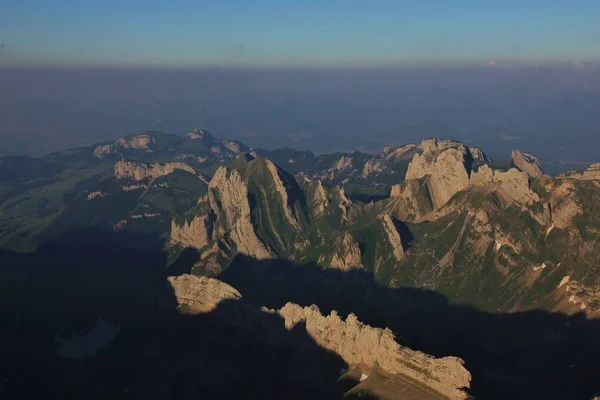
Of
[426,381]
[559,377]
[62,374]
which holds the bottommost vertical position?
[62,374]

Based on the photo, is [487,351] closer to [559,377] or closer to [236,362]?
[559,377]

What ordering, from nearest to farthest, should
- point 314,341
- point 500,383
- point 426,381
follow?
1. point 426,381
2. point 500,383
3. point 314,341

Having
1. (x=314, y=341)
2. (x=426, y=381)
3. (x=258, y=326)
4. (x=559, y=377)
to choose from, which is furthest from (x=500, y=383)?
(x=258, y=326)

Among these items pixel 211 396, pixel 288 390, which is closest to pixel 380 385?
pixel 288 390

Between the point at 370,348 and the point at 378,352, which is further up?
the point at 378,352

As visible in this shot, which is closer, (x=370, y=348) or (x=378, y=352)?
(x=378, y=352)

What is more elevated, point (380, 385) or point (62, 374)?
point (380, 385)

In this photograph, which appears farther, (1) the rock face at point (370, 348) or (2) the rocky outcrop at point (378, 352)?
(1) the rock face at point (370, 348)

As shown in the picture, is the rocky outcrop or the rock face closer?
the rocky outcrop

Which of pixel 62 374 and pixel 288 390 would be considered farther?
pixel 62 374

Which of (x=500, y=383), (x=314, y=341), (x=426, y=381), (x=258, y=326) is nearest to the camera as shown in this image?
(x=426, y=381)
